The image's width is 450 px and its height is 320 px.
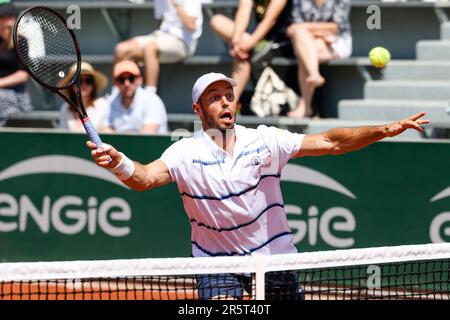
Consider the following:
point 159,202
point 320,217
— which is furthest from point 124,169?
point 159,202

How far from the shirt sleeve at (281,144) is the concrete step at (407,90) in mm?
3843

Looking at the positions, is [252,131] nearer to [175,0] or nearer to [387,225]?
[387,225]

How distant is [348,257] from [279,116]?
4.11 m

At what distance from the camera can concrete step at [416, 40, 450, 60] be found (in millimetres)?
9273

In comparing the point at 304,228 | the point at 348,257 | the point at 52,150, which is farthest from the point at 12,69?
the point at 348,257

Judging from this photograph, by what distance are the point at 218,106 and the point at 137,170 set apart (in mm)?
Result: 552

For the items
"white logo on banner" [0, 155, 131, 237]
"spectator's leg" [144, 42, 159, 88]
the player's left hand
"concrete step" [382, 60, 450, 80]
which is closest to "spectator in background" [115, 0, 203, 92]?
"spectator's leg" [144, 42, 159, 88]

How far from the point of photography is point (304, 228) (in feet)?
28.0

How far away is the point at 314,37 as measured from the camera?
30.0 ft

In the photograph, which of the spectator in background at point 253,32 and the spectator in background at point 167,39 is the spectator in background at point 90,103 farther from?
the spectator in background at point 253,32

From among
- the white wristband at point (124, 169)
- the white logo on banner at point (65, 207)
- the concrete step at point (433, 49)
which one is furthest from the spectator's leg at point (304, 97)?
the white wristband at point (124, 169)

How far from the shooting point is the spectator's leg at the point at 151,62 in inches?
377

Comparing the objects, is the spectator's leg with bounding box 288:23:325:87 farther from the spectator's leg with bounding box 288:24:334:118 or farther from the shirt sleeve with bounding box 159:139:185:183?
the shirt sleeve with bounding box 159:139:185:183
